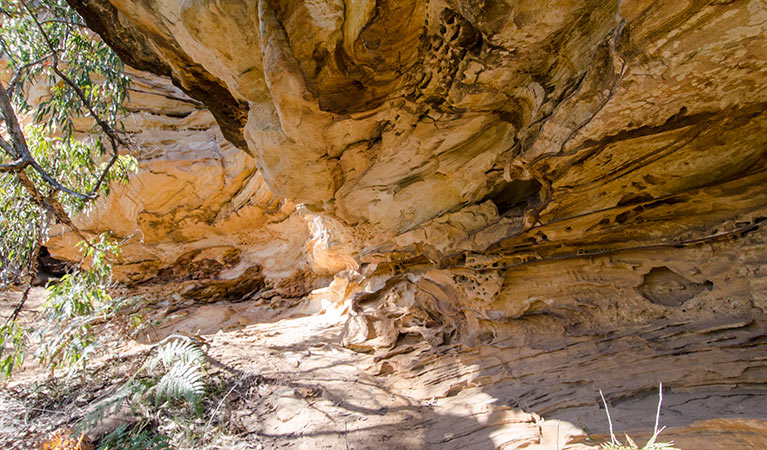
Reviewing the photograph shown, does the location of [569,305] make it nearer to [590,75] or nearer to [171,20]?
[590,75]

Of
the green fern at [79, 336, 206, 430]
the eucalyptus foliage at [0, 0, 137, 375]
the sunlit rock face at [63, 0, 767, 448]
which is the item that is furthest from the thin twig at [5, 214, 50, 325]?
the sunlit rock face at [63, 0, 767, 448]

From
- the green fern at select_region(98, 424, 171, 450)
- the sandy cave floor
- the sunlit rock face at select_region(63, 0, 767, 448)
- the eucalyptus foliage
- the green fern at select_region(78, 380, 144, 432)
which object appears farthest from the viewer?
the eucalyptus foliage

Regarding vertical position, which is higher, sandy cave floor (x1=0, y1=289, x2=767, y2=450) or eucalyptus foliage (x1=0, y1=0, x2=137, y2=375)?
eucalyptus foliage (x1=0, y1=0, x2=137, y2=375)

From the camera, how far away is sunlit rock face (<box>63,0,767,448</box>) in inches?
74.5

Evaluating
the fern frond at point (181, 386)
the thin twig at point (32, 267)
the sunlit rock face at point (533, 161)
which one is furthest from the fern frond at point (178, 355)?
the sunlit rock face at point (533, 161)

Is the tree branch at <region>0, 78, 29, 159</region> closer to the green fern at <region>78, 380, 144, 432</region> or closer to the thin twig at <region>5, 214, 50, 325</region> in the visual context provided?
the thin twig at <region>5, 214, 50, 325</region>

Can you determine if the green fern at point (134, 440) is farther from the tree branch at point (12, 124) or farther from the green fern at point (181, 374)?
the tree branch at point (12, 124)

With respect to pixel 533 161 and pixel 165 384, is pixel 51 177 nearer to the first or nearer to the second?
pixel 165 384

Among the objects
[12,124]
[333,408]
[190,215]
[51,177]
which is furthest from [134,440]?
[190,215]

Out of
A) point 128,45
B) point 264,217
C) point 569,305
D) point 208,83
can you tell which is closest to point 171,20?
point 208,83

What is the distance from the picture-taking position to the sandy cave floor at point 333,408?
2361 mm

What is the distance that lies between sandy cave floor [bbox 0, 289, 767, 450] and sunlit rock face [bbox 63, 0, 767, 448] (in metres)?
0.15

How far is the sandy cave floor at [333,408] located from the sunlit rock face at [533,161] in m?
0.15

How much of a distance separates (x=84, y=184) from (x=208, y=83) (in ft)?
7.54
